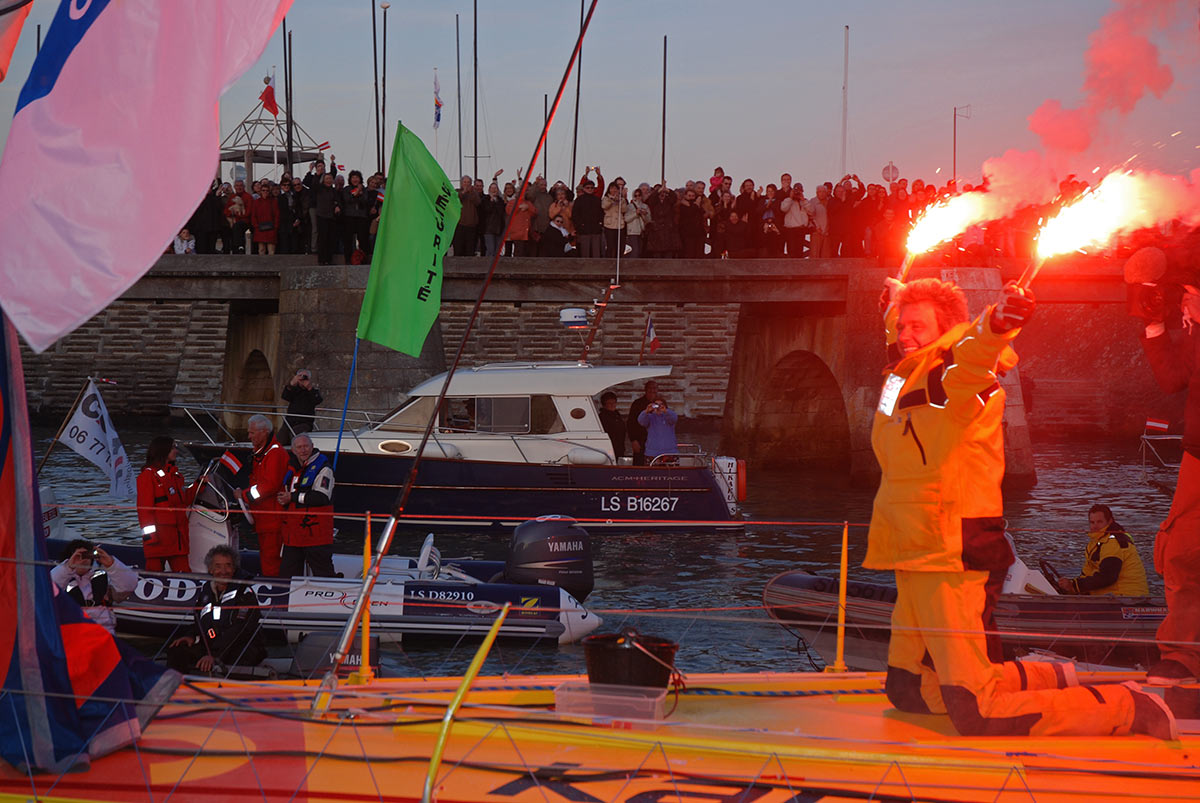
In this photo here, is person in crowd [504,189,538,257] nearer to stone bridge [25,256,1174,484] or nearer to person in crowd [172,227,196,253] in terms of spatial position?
stone bridge [25,256,1174,484]

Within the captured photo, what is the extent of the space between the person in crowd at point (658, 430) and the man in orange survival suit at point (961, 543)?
1316 cm

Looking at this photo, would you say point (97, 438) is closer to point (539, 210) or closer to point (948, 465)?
point (948, 465)

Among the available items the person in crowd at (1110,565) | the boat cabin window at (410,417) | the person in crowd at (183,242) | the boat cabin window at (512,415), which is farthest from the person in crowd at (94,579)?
the person in crowd at (183,242)

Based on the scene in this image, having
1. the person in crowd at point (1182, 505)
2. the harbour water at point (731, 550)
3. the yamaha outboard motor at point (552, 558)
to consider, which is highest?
the person in crowd at point (1182, 505)

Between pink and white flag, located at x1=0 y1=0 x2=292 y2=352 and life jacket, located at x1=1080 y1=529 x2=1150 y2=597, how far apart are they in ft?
28.3

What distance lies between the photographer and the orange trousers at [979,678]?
4.63 meters

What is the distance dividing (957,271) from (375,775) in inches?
752

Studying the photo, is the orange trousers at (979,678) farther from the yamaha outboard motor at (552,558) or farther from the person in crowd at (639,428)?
the person in crowd at (639,428)

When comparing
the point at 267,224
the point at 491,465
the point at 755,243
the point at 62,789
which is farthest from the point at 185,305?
the point at 62,789

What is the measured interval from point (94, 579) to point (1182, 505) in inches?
305

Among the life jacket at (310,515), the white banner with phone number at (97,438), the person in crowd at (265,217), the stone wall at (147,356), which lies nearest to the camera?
the life jacket at (310,515)

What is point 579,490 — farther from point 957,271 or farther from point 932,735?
point 932,735

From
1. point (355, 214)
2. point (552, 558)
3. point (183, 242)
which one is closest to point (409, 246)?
point (552, 558)

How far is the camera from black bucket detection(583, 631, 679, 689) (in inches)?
198
